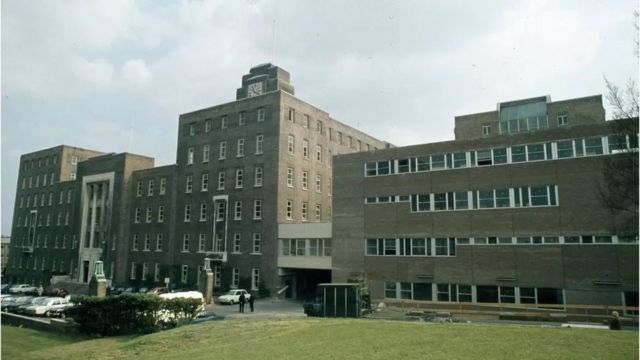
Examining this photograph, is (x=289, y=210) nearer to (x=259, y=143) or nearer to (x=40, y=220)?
(x=259, y=143)

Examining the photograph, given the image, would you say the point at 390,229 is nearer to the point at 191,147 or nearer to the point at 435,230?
the point at 435,230

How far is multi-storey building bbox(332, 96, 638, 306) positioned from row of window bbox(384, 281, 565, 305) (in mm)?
80

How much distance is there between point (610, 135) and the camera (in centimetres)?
3356

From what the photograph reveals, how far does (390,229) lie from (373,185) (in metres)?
4.56

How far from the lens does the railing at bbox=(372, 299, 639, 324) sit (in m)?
30.3

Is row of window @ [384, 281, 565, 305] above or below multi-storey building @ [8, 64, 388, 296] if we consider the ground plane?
below

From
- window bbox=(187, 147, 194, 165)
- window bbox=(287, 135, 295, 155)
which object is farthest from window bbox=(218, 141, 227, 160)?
window bbox=(287, 135, 295, 155)

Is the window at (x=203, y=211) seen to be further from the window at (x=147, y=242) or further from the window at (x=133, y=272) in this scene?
the window at (x=133, y=272)

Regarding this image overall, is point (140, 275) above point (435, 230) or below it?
below

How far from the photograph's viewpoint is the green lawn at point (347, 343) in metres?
14.9

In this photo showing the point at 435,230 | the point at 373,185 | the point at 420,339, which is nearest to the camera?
the point at 420,339

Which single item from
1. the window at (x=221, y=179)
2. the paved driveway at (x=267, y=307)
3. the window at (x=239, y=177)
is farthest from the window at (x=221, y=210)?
the paved driveway at (x=267, y=307)

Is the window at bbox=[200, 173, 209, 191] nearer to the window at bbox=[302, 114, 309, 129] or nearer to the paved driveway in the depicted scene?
the window at bbox=[302, 114, 309, 129]

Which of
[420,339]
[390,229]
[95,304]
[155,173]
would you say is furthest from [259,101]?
[420,339]
